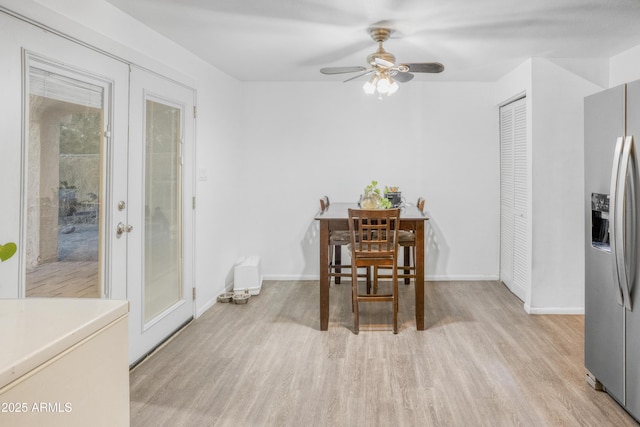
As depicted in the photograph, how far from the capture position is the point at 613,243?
213 centimetres

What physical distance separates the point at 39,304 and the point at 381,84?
2.67 metres

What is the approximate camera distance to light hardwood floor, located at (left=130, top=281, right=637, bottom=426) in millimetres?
2227

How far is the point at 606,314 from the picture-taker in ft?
7.59

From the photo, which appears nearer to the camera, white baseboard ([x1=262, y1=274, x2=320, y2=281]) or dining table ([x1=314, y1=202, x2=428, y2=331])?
dining table ([x1=314, y1=202, x2=428, y2=331])

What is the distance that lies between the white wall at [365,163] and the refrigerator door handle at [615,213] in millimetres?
2905

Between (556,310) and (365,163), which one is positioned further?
(365,163)

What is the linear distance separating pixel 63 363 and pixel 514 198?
453cm

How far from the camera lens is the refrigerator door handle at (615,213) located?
211 cm

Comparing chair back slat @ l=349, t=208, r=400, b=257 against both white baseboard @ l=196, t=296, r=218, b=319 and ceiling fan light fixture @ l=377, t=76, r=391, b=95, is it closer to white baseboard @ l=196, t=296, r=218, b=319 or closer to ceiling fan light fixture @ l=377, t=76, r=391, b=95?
ceiling fan light fixture @ l=377, t=76, r=391, b=95

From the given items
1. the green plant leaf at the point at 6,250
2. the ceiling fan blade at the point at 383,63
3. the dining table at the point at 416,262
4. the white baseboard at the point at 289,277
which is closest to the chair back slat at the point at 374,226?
the dining table at the point at 416,262

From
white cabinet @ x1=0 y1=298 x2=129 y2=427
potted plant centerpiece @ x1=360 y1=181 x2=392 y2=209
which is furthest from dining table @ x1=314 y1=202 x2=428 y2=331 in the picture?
white cabinet @ x1=0 y1=298 x2=129 y2=427

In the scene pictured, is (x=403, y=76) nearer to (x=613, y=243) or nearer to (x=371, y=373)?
(x=613, y=243)

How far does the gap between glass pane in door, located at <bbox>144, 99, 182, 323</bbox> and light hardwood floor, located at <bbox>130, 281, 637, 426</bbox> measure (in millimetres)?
403

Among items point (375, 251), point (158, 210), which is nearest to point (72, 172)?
point (158, 210)
